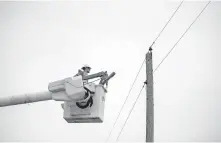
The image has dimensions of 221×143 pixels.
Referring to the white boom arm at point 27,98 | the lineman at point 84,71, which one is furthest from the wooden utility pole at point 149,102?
the white boom arm at point 27,98

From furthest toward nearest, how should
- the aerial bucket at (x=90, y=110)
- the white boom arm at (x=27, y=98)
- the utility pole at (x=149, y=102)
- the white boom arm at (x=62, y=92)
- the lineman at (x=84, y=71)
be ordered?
the utility pole at (x=149, y=102) < the white boom arm at (x=27, y=98) < the lineman at (x=84, y=71) < the white boom arm at (x=62, y=92) < the aerial bucket at (x=90, y=110)

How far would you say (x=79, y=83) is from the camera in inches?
225

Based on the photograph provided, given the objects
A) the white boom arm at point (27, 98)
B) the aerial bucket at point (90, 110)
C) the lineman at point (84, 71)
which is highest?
the lineman at point (84, 71)

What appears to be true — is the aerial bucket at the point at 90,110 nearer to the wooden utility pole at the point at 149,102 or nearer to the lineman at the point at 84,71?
the lineman at the point at 84,71

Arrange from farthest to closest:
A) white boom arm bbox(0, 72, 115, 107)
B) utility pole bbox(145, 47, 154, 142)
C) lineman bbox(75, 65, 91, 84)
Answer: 1. utility pole bbox(145, 47, 154, 142)
2. lineman bbox(75, 65, 91, 84)
3. white boom arm bbox(0, 72, 115, 107)

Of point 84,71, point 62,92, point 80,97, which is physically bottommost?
point 80,97

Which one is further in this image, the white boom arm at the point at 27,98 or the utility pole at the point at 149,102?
the utility pole at the point at 149,102

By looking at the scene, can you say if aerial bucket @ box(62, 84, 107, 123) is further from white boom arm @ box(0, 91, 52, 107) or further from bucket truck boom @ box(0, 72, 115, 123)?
white boom arm @ box(0, 91, 52, 107)

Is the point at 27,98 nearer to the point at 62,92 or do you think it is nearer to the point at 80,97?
the point at 62,92

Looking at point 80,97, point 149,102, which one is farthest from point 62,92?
point 149,102

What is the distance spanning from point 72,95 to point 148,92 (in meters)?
2.60

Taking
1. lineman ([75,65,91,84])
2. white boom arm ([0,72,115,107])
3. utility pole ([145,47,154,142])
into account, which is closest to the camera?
white boom arm ([0,72,115,107])

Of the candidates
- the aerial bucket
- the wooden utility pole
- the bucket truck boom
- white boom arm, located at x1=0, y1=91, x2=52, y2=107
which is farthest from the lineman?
the wooden utility pole

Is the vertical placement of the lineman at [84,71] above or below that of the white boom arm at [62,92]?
above
